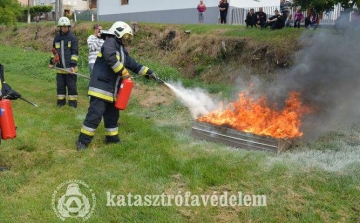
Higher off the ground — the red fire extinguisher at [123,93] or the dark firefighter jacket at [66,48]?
the dark firefighter jacket at [66,48]

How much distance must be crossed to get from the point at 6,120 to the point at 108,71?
5.73 ft

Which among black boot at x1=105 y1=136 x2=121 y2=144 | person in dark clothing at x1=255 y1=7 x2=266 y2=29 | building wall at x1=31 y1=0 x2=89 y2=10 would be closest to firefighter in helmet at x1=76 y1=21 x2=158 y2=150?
black boot at x1=105 y1=136 x2=121 y2=144

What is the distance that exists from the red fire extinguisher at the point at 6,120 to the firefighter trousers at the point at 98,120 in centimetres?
133

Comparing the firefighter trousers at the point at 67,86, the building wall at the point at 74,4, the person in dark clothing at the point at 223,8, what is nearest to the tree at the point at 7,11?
the firefighter trousers at the point at 67,86

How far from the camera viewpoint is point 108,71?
5.74 meters

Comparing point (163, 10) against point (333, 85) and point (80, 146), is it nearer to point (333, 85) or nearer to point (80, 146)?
point (333, 85)

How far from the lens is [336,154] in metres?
5.24

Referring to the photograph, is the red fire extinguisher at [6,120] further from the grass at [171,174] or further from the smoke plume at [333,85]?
the smoke plume at [333,85]

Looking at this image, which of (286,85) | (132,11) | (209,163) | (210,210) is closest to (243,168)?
(209,163)

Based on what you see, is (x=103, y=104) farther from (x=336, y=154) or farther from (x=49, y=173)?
(x=336, y=154)

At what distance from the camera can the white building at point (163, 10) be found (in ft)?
65.0

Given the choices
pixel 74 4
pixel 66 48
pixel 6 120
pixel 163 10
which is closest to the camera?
pixel 6 120

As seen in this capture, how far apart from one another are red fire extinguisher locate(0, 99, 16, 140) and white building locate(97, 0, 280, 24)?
16.0m

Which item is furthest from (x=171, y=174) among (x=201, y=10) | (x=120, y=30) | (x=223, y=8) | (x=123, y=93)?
(x=201, y=10)
